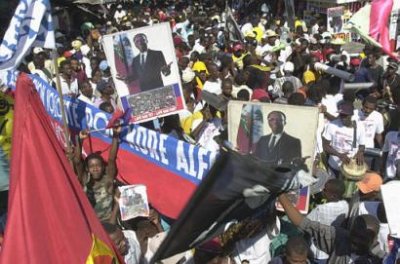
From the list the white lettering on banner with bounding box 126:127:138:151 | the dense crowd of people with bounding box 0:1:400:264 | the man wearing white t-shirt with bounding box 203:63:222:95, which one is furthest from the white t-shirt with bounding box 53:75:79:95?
the white lettering on banner with bounding box 126:127:138:151

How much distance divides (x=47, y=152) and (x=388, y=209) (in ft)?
6.83

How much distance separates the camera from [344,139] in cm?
606

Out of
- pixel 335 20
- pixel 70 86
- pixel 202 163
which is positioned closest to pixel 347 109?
pixel 202 163

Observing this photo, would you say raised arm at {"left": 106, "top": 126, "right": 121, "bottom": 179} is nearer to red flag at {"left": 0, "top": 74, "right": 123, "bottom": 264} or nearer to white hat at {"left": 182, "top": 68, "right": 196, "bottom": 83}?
red flag at {"left": 0, "top": 74, "right": 123, "bottom": 264}

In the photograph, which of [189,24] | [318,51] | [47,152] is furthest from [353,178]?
[189,24]

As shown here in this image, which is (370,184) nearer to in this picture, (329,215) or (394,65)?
(329,215)

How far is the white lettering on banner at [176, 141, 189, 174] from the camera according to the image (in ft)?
16.6

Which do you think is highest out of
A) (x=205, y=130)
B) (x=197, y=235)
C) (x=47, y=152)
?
(x=47, y=152)

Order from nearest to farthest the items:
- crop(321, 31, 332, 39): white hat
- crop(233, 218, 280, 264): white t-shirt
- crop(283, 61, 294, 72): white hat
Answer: crop(233, 218, 280, 264): white t-shirt, crop(283, 61, 294, 72): white hat, crop(321, 31, 332, 39): white hat

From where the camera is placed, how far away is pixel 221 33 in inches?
556

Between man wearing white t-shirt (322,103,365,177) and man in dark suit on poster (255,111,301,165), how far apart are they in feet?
5.59

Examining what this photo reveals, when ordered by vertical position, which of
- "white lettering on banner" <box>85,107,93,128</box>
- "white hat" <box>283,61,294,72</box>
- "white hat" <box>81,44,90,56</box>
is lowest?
"white hat" <box>283,61,294,72</box>

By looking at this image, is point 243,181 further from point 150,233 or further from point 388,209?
point 150,233

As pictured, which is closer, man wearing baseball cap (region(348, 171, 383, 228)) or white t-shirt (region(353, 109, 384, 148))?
man wearing baseball cap (region(348, 171, 383, 228))
